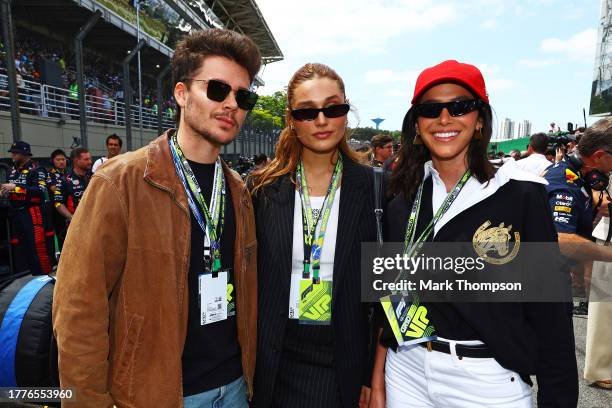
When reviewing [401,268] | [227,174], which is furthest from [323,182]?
[401,268]

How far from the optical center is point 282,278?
2.13 metres

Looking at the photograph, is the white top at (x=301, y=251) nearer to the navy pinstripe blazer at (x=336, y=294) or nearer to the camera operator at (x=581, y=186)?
the navy pinstripe blazer at (x=336, y=294)

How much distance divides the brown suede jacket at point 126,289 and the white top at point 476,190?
117 cm

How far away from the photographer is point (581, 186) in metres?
3.34

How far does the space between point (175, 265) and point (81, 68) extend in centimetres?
1405

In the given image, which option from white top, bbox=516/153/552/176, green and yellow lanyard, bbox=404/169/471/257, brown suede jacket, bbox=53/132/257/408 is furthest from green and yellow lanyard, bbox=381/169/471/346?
white top, bbox=516/153/552/176

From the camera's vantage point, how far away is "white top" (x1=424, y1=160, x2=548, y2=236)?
1713 millimetres

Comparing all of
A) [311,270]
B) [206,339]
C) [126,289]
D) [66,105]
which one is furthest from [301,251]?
[66,105]

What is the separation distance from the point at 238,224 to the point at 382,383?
1.11m

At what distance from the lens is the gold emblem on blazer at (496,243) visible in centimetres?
169

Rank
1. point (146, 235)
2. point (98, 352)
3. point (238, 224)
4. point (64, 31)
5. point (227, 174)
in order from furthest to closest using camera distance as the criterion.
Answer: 1. point (64, 31)
2. point (227, 174)
3. point (238, 224)
4. point (146, 235)
5. point (98, 352)

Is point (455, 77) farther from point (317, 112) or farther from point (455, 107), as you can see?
point (317, 112)

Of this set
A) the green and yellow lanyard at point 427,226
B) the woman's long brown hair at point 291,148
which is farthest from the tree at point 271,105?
the green and yellow lanyard at point 427,226

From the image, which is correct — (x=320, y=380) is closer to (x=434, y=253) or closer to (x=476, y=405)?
(x=476, y=405)
